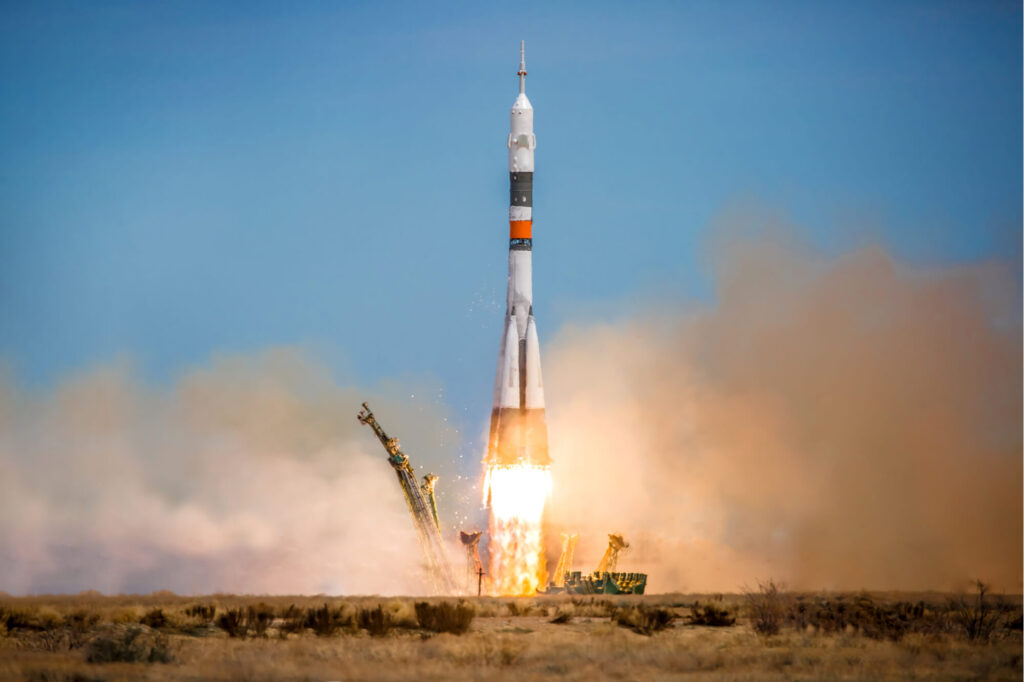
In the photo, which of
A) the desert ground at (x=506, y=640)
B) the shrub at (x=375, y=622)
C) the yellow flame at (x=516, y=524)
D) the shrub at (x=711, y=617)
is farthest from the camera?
the yellow flame at (x=516, y=524)

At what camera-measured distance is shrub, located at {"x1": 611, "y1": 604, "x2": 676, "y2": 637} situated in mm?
64375

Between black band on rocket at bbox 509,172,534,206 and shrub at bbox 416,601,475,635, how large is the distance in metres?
29.7

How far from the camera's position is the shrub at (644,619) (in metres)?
64.4

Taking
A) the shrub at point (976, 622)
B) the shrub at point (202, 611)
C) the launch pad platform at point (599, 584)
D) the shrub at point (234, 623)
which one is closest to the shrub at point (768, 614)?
the shrub at point (976, 622)

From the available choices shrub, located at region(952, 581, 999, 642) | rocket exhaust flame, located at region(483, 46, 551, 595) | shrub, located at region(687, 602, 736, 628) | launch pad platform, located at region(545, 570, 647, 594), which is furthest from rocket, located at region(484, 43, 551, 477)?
shrub, located at region(952, 581, 999, 642)

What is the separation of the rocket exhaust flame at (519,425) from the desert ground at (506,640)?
14264mm

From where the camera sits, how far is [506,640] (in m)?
58.2

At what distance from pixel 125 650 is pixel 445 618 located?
1452cm

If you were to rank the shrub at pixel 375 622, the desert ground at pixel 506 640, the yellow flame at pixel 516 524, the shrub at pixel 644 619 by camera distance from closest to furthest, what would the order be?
the desert ground at pixel 506 640 < the shrub at pixel 375 622 < the shrub at pixel 644 619 < the yellow flame at pixel 516 524

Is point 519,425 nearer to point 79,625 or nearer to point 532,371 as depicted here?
point 532,371

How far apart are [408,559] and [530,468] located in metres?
10.3

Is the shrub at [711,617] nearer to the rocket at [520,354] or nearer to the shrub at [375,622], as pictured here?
the shrub at [375,622]

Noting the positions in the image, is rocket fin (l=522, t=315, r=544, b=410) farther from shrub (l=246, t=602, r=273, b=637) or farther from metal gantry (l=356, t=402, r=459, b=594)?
shrub (l=246, t=602, r=273, b=637)

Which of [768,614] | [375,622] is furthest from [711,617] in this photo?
[375,622]
